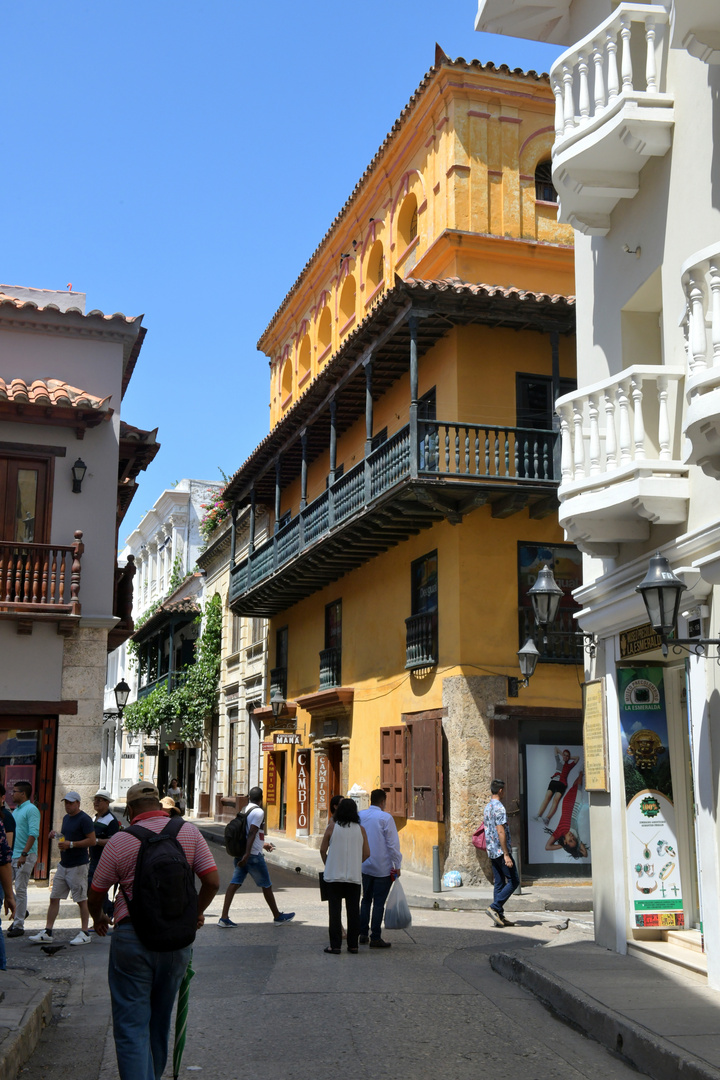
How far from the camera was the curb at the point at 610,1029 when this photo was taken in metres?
6.21

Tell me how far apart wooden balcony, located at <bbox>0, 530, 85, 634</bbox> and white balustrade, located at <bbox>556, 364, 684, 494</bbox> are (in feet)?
29.0

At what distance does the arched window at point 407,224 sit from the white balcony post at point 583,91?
12.6m

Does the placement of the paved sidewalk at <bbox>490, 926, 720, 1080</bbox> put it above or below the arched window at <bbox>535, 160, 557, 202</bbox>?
below

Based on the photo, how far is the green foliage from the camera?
3606 cm

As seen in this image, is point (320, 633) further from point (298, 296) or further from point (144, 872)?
point (144, 872)

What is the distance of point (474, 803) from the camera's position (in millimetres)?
17109

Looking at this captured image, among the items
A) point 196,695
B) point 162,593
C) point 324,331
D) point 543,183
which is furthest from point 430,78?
point 162,593

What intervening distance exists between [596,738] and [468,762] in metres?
6.62

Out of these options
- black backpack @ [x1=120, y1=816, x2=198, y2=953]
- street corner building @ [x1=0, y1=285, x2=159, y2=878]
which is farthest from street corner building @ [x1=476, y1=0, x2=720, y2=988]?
street corner building @ [x1=0, y1=285, x2=159, y2=878]

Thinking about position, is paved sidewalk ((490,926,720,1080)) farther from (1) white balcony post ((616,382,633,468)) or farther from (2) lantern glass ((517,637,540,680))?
(2) lantern glass ((517,637,540,680))

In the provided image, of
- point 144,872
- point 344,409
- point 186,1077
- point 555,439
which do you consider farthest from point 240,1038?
point 344,409

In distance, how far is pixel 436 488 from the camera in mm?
17016

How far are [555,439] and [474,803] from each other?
5.84 m

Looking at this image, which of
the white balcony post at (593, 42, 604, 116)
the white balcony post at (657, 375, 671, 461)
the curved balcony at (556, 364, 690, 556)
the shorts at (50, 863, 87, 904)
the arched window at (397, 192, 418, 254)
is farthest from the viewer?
the arched window at (397, 192, 418, 254)
